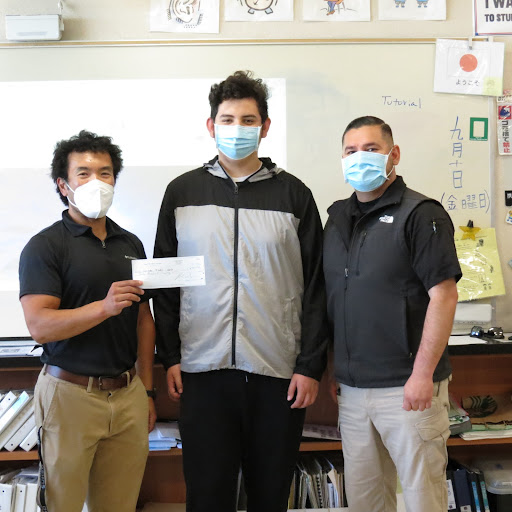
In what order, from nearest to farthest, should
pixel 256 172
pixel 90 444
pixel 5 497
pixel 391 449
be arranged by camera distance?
1. pixel 90 444
2. pixel 391 449
3. pixel 256 172
4. pixel 5 497

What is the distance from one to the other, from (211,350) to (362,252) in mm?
596

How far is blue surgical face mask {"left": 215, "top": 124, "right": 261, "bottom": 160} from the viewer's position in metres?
1.69

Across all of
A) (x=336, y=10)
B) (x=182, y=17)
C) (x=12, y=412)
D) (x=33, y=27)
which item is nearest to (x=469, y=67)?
(x=336, y=10)

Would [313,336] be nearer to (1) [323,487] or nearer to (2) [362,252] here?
(2) [362,252]

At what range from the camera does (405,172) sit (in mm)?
2664

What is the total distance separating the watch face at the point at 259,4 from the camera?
2584 mm

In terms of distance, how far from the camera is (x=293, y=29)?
2.61 meters

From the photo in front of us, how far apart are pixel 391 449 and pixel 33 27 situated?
254 centimetres

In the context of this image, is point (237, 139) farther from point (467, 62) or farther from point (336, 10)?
point (467, 62)

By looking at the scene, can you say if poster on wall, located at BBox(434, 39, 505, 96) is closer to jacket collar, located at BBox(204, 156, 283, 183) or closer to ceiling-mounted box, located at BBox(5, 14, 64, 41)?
jacket collar, located at BBox(204, 156, 283, 183)

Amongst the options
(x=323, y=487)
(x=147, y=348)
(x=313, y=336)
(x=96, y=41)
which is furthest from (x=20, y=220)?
(x=323, y=487)

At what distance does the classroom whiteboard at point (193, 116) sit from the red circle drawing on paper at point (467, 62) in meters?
0.15

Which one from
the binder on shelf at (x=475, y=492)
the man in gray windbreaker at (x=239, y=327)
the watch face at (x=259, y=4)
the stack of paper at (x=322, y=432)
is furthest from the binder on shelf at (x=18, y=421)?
the watch face at (x=259, y=4)

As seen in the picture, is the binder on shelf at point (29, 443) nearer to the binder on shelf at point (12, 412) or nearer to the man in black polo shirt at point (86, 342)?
the binder on shelf at point (12, 412)
